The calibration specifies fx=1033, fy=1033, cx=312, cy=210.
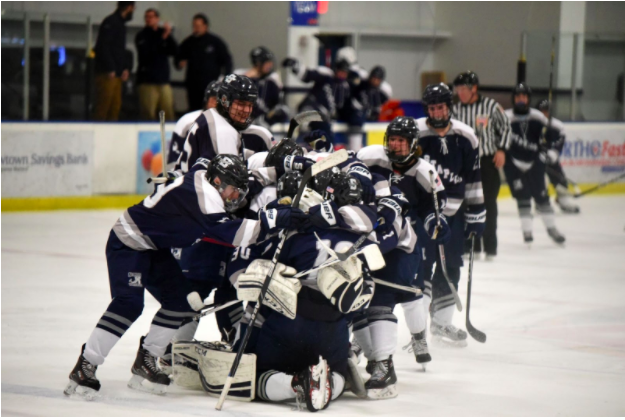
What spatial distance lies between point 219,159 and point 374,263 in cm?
75

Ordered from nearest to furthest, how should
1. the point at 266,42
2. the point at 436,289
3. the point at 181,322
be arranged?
the point at 181,322, the point at 436,289, the point at 266,42

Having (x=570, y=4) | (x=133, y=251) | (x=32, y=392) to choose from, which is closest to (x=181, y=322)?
(x=133, y=251)

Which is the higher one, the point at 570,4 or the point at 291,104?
the point at 570,4

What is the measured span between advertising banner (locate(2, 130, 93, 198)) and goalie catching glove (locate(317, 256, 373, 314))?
6309 millimetres

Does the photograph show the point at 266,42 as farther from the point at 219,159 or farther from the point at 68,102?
the point at 219,159

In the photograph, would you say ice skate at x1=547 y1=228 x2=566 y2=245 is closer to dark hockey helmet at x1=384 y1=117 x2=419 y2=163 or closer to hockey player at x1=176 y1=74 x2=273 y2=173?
dark hockey helmet at x1=384 y1=117 x2=419 y2=163

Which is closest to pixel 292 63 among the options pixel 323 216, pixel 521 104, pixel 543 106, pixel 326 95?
pixel 326 95

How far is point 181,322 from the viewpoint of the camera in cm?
432

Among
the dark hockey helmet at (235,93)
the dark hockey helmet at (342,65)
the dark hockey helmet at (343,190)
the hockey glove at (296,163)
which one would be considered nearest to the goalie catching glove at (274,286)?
the dark hockey helmet at (343,190)

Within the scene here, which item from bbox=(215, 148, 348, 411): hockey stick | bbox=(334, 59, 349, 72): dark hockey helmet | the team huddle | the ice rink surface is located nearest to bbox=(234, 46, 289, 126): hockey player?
bbox=(334, 59, 349, 72): dark hockey helmet

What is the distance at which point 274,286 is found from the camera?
3990mm

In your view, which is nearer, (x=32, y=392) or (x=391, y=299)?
(x=32, y=392)

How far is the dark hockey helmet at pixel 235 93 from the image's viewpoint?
4926 millimetres

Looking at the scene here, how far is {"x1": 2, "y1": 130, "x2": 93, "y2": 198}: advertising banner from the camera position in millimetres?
9648
